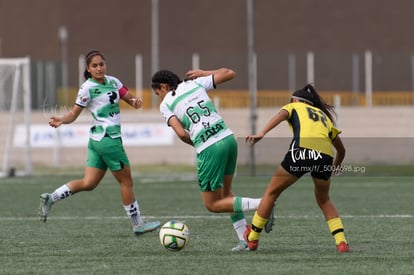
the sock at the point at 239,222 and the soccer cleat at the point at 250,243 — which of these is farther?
the sock at the point at 239,222

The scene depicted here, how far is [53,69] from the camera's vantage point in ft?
131

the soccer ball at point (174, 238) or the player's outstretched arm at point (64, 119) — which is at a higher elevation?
the player's outstretched arm at point (64, 119)

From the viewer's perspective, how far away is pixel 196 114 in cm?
1105

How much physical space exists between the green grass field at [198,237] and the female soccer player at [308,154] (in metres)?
0.34

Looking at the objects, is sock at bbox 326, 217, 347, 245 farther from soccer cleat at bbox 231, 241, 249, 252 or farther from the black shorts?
soccer cleat at bbox 231, 241, 249, 252

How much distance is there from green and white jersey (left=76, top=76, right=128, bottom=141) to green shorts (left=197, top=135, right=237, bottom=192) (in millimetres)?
2119

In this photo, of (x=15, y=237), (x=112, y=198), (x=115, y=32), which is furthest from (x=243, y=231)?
(x=115, y=32)

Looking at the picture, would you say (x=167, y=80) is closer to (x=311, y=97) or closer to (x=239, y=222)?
(x=311, y=97)

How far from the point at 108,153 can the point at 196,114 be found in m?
2.13

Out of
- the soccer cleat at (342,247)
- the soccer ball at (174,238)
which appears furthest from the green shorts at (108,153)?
the soccer cleat at (342,247)

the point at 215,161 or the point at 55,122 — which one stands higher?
the point at 55,122

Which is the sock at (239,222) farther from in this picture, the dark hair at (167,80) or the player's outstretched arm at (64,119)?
the player's outstretched arm at (64,119)

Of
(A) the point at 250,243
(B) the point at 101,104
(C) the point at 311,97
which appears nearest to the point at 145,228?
(B) the point at 101,104

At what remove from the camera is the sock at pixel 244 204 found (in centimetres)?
1109
